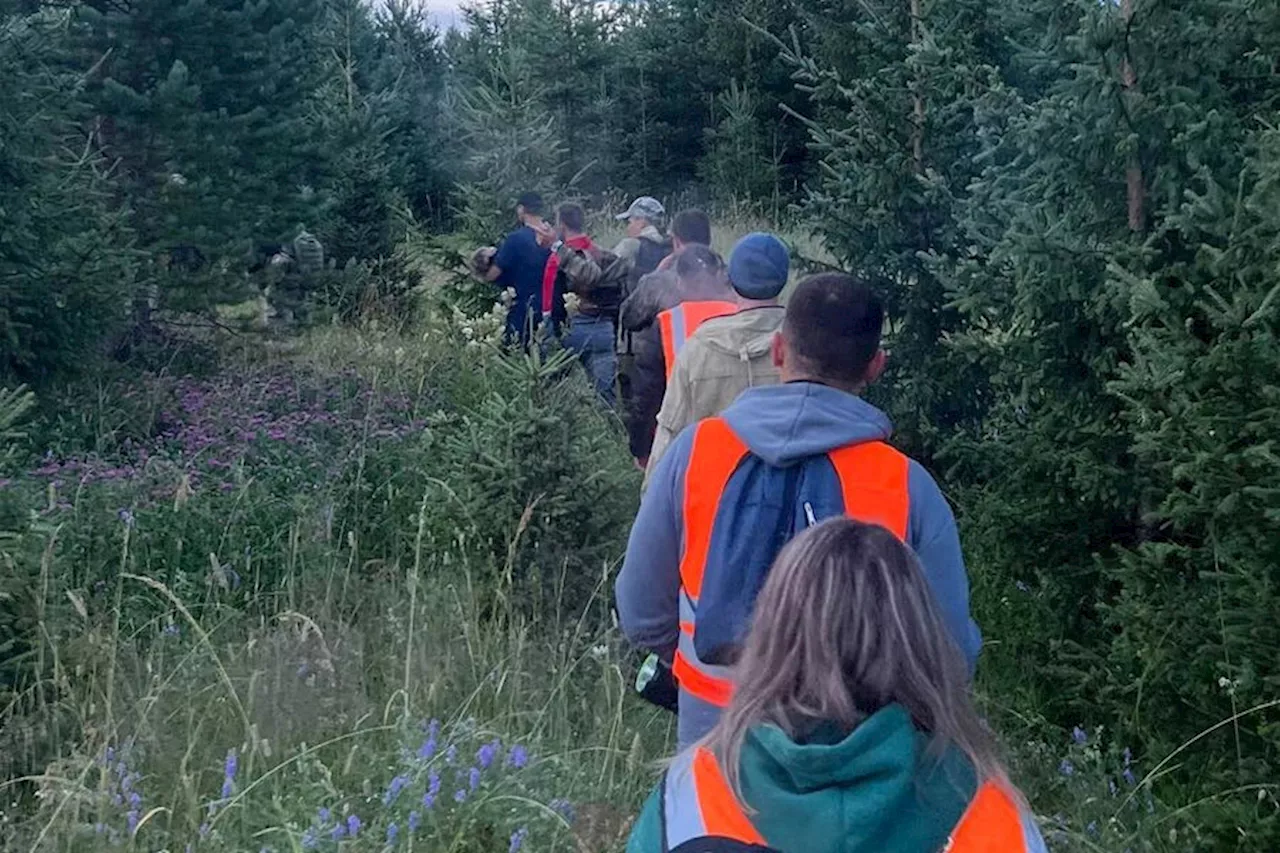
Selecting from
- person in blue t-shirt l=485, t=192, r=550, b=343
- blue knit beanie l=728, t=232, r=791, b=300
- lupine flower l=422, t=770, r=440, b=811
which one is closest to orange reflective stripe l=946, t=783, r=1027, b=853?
lupine flower l=422, t=770, r=440, b=811

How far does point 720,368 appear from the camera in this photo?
486 cm

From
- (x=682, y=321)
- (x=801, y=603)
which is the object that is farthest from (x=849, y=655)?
(x=682, y=321)

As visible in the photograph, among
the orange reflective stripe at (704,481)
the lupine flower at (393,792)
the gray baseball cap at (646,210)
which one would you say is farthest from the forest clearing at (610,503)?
the gray baseball cap at (646,210)

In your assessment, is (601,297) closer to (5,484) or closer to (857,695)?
(5,484)

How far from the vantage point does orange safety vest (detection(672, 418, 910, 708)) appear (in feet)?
9.37

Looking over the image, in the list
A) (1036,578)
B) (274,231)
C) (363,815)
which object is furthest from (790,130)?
(363,815)

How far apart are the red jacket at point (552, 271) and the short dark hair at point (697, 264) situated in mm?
3517

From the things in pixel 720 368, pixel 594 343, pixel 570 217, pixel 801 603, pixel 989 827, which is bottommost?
pixel 594 343

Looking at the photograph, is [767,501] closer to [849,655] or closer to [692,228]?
[849,655]

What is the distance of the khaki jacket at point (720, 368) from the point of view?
4859 mm

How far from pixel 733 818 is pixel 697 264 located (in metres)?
4.67

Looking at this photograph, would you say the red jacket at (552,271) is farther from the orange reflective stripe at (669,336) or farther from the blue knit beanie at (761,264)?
the blue knit beanie at (761,264)

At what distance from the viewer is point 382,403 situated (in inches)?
341

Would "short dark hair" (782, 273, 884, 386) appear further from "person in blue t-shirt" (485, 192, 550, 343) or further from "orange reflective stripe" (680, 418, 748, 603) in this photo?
"person in blue t-shirt" (485, 192, 550, 343)
